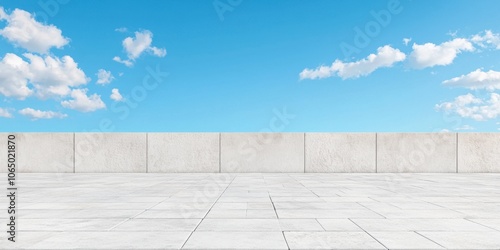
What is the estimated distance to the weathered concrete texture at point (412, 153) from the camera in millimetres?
16797

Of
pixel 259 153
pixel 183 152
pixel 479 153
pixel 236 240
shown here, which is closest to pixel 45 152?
pixel 183 152

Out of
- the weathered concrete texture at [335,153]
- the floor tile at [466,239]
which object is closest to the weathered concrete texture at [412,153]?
the weathered concrete texture at [335,153]

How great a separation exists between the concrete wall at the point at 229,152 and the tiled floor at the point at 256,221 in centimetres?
810

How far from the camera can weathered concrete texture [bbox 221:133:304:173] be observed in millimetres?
16594

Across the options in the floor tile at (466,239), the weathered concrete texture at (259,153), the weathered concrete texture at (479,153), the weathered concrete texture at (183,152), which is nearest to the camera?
the floor tile at (466,239)

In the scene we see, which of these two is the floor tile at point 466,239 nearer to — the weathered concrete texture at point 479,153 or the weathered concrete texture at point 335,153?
the weathered concrete texture at point 335,153

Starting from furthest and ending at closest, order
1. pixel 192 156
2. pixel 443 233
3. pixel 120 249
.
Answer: pixel 192 156 < pixel 443 233 < pixel 120 249

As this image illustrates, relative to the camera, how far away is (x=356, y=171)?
1678 cm

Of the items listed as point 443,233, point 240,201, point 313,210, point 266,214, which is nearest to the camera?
point 443,233

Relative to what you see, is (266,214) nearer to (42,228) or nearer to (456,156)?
(42,228)

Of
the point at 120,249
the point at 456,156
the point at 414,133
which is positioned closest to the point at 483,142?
the point at 456,156

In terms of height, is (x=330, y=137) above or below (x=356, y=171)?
above

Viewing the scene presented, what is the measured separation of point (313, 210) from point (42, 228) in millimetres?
4144

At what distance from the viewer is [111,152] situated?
16828 millimetres
